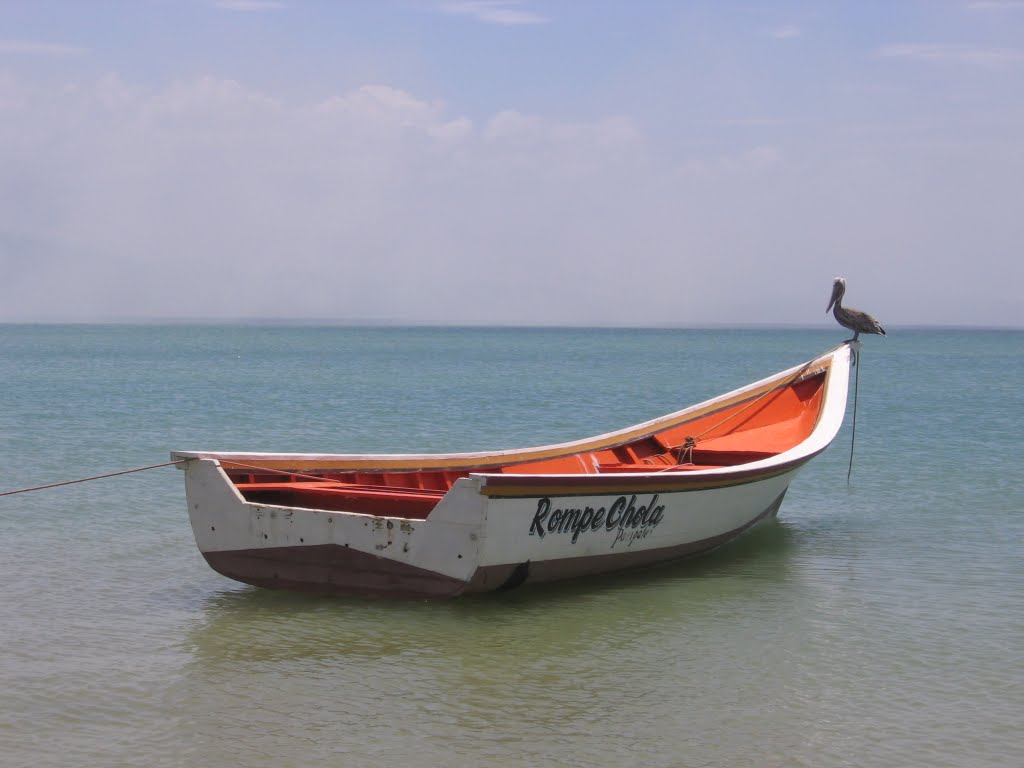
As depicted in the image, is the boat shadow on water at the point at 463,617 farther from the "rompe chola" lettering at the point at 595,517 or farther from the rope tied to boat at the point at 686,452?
the rope tied to boat at the point at 686,452

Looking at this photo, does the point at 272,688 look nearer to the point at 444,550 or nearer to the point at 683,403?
the point at 444,550

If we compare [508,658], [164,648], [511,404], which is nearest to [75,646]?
[164,648]

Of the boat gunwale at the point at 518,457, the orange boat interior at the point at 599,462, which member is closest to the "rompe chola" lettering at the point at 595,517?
the boat gunwale at the point at 518,457

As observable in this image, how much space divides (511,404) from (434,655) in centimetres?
2419

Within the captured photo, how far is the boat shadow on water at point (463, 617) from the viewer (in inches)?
305

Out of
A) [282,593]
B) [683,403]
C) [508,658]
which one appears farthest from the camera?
[683,403]

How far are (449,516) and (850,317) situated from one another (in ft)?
22.1

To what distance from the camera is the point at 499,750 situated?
19.7 feet

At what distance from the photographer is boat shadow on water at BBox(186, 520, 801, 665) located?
25.4 feet

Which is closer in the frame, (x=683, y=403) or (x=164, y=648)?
(x=164, y=648)

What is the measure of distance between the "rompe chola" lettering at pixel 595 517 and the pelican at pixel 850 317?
461 cm

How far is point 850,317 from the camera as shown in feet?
42.3

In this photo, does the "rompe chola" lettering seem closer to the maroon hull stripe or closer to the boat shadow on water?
the maroon hull stripe

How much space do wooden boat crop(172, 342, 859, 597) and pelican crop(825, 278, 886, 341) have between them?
2337 mm
